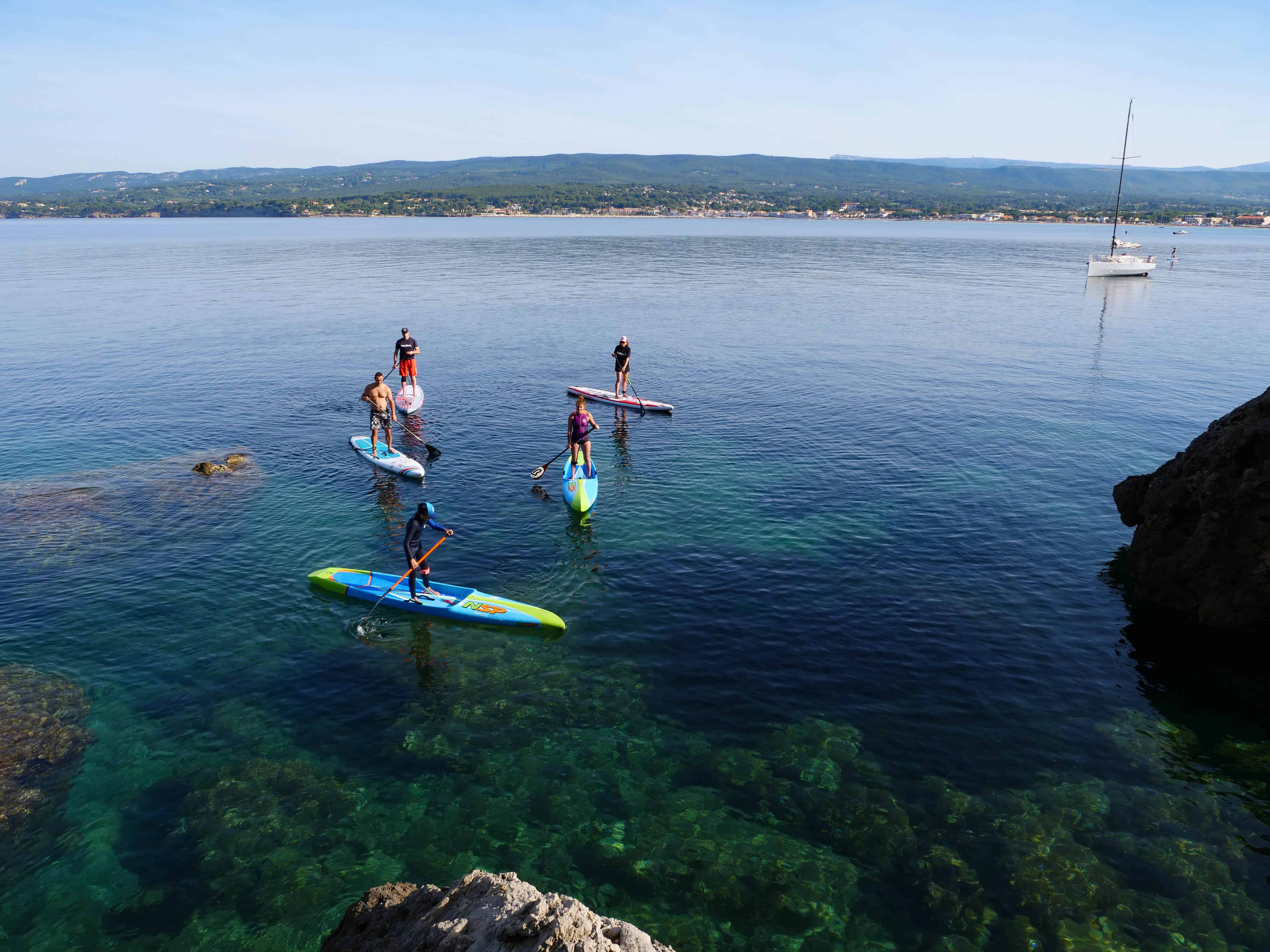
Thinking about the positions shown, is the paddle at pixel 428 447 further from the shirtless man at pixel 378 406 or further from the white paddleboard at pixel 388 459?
the shirtless man at pixel 378 406

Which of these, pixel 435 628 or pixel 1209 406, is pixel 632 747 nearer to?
pixel 435 628

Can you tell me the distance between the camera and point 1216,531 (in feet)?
65.3

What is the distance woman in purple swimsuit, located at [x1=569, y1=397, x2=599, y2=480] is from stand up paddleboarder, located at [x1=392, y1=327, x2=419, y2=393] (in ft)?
45.9

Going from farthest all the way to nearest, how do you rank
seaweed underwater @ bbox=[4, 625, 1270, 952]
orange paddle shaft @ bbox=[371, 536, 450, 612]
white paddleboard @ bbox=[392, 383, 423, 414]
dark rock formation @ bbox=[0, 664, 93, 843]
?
1. white paddleboard @ bbox=[392, 383, 423, 414]
2. orange paddle shaft @ bbox=[371, 536, 450, 612]
3. dark rock formation @ bbox=[0, 664, 93, 843]
4. seaweed underwater @ bbox=[4, 625, 1270, 952]

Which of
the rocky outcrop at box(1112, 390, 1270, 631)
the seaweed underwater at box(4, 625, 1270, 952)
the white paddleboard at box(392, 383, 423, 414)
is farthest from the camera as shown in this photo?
the white paddleboard at box(392, 383, 423, 414)

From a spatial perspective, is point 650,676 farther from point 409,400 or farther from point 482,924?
point 409,400

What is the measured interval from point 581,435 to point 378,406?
31.8ft

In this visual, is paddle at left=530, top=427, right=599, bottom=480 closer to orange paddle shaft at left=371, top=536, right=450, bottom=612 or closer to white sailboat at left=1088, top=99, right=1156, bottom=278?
orange paddle shaft at left=371, top=536, right=450, bottom=612

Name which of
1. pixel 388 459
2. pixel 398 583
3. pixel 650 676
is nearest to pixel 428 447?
pixel 388 459

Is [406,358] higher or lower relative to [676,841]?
higher

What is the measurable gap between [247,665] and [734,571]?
13777 millimetres

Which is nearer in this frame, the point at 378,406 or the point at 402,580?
the point at 402,580

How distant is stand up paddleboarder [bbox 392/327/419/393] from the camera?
3947 centimetres

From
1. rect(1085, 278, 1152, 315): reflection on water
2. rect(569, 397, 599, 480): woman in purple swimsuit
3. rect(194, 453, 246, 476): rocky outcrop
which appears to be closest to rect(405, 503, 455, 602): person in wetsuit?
rect(569, 397, 599, 480): woman in purple swimsuit
